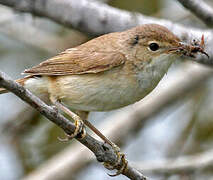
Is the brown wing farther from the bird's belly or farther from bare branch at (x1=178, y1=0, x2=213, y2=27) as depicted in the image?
bare branch at (x1=178, y1=0, x2=213, y2=27)

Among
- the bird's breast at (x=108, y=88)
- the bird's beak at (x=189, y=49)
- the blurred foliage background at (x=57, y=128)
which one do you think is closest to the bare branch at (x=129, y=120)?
the blurred foliage background at (x=57, y=128)

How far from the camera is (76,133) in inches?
139

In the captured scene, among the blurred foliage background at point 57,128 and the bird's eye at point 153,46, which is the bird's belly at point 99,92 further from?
the blurred foliage background at point 57,128

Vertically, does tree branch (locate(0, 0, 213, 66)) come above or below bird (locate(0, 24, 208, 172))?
above

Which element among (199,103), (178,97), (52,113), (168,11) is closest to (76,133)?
(52,113)

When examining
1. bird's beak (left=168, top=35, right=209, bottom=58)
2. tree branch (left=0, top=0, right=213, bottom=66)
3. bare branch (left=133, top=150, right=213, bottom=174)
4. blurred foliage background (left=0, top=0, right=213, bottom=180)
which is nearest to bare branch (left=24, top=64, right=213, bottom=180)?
blurred foliage background (left=0, top=0, right=213, bottom=180)

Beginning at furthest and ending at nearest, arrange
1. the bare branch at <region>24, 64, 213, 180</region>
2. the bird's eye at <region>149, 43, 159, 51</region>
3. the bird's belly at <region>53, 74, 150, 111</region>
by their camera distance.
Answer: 1. the bare branch at <region>24, 64, 213, 180</region>
2. the bird's eye at <region>149, 43, 159, 51</region>
3. the bird's belly at <region>53, 74, 150, 111</region>

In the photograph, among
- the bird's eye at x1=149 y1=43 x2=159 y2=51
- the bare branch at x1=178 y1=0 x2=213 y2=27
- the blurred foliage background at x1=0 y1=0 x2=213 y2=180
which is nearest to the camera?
the bird's eye at x1=149 y1=43 x2=159 y2=51

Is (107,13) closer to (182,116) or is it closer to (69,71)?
(69,71)

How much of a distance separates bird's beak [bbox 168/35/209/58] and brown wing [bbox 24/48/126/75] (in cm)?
48

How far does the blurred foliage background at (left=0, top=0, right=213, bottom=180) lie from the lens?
6242 mm

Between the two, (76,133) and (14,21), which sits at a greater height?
(14,21)

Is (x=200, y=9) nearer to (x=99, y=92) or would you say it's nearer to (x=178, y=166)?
(x=99, y=92)

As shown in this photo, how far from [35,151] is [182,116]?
222 cm
